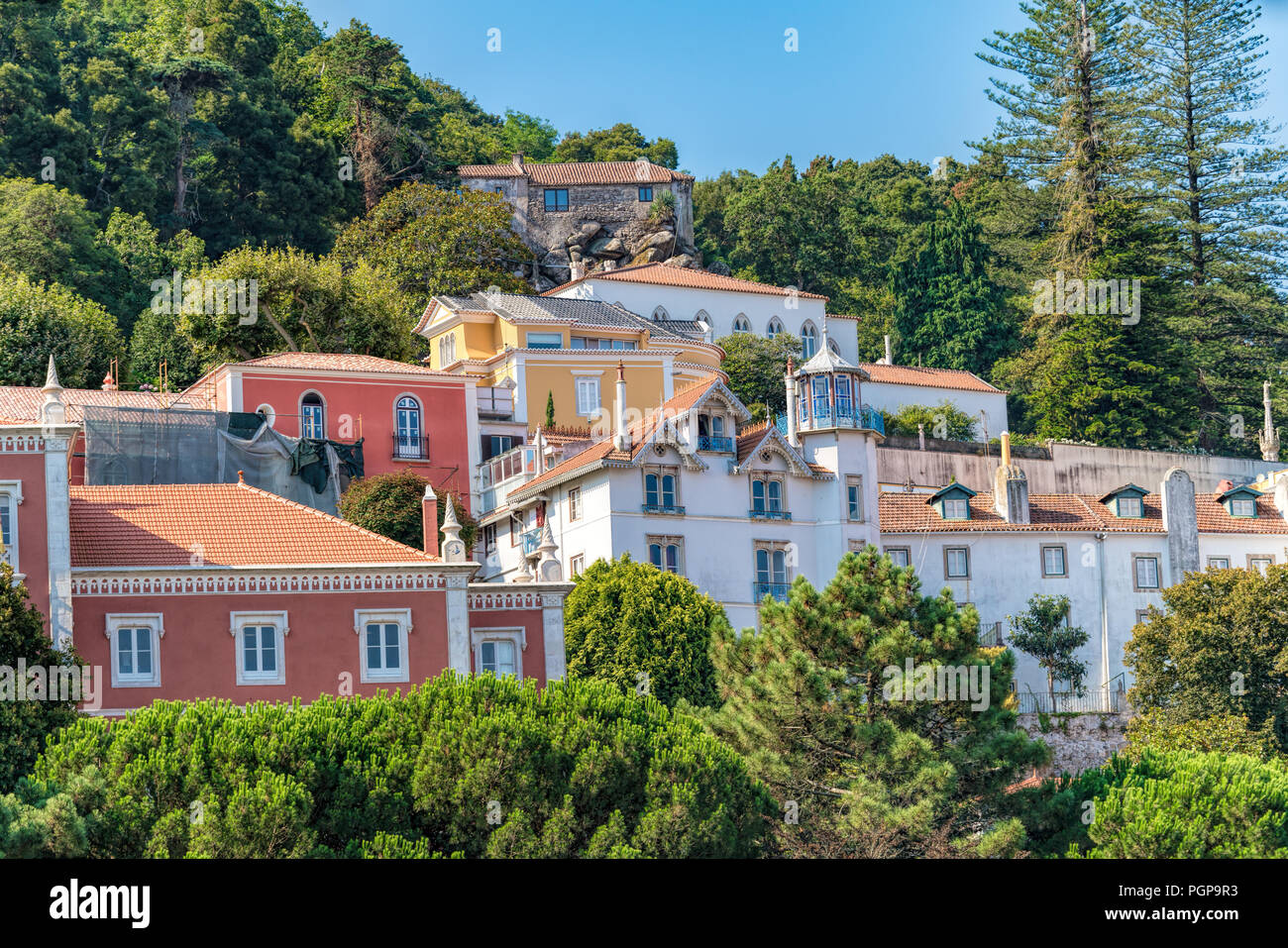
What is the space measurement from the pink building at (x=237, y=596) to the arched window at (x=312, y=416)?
62.0 feet

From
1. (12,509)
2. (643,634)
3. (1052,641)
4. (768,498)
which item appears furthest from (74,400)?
(1052,641)

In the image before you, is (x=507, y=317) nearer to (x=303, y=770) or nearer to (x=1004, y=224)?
(x=1004, y=224)

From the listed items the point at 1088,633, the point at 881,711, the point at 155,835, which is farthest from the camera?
the point at 1088,633

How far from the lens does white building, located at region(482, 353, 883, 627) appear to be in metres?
61.5

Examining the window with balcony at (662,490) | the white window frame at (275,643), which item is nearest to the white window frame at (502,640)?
the white window frame at (275,643)

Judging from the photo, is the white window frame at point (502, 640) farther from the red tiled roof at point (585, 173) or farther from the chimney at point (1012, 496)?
the red tiled roof at point (585, 173)

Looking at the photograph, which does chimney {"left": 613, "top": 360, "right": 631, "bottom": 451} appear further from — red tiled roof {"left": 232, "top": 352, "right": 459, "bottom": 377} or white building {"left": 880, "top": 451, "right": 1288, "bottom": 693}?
white building {"left": 880, "top": 451, "right": 1288, "bottom": 693}

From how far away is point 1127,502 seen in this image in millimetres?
70312

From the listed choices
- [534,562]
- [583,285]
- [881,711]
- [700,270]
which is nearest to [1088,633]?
[534,562]

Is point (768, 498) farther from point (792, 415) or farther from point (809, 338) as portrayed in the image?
point (809, 338)

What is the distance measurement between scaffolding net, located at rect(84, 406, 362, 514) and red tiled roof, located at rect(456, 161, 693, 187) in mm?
47350

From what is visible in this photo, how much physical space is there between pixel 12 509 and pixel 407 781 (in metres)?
10.9

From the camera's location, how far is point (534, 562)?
57281 millimetres
